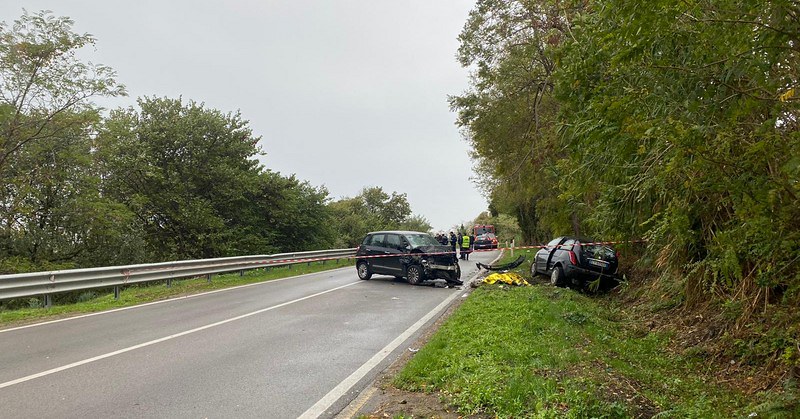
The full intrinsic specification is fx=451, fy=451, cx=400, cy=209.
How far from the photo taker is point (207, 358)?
19.7 feet

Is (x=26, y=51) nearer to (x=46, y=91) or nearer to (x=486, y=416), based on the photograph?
(x=46, y=91)

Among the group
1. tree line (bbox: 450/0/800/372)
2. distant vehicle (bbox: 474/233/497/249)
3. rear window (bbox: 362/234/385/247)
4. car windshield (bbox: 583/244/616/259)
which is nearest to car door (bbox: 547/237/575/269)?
car windshield (bbox: 583/244/616/259)

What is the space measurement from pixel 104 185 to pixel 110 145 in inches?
126

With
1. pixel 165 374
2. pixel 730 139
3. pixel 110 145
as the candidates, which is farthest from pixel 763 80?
pixel 110 145

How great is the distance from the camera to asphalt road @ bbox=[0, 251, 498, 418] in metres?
4.44

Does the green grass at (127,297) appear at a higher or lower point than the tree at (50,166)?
lower

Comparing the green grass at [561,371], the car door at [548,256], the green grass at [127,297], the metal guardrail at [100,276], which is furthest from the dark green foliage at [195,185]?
the green grass at [561,371]

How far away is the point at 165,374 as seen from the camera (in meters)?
5.33

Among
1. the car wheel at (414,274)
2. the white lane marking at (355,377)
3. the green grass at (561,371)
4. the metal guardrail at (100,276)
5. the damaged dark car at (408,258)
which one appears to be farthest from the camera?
the car wheel at (414,274)

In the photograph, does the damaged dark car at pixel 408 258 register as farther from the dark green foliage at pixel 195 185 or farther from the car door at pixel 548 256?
the dark green foliage at pixel 195 185

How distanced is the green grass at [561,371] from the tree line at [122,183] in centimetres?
1871

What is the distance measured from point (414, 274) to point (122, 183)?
19.3m

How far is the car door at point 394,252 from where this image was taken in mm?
14719

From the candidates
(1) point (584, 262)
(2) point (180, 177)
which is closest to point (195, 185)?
(2) point (180, 177)
